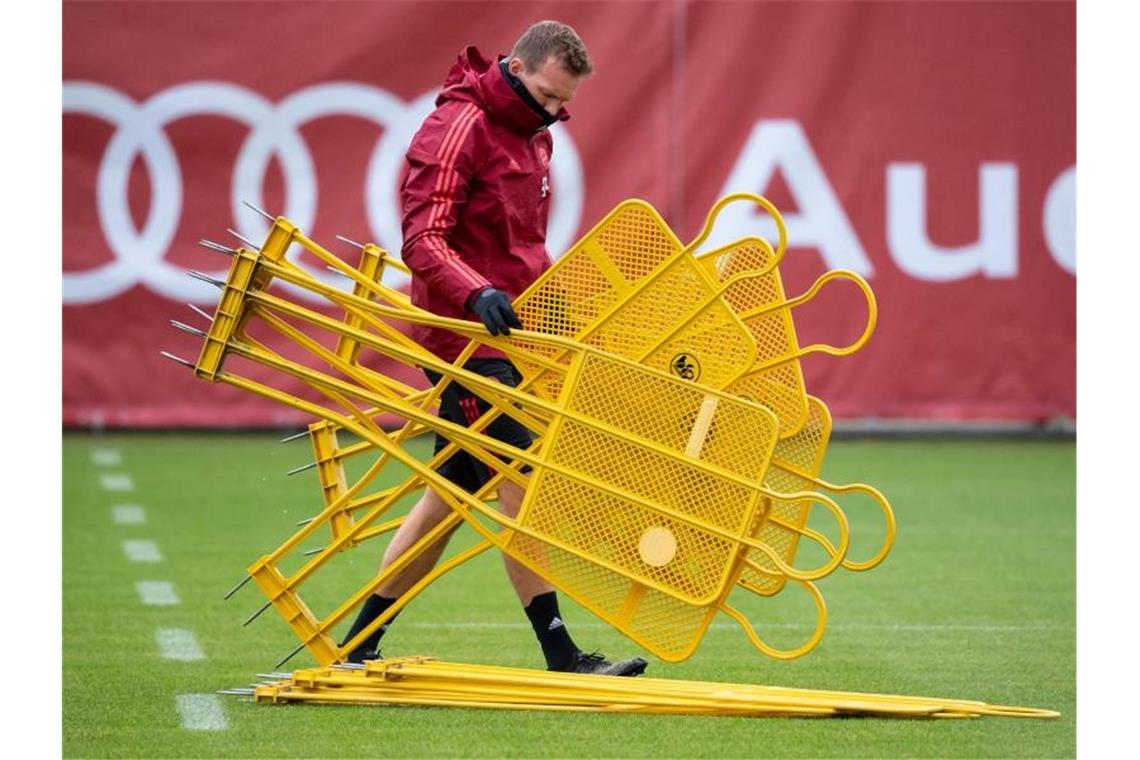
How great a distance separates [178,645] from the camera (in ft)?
21.4

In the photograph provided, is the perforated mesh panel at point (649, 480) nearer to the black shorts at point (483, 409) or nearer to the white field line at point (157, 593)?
the black shorts at point (483, 409)

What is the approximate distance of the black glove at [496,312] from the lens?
522cm

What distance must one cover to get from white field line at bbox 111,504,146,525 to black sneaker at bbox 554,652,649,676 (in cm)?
433

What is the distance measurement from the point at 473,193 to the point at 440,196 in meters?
0.17

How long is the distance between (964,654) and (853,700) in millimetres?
1196

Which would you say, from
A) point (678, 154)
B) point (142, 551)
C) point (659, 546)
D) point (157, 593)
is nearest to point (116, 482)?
point (142, 551)

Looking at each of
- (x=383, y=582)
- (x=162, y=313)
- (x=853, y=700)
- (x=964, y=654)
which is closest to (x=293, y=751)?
(x=383, y=582)

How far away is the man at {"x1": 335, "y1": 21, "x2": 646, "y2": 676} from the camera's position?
18.0 feet

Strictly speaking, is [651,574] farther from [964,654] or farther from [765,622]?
[765,622]

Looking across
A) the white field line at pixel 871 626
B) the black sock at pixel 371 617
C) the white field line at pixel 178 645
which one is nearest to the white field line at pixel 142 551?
the white field line at pixel 178 645

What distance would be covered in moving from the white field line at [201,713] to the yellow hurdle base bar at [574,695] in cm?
11

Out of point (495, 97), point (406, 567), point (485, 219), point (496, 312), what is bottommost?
point (406, 567)

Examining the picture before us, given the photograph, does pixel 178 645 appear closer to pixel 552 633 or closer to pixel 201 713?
pixel 201 713

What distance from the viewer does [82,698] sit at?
18.4 ft
